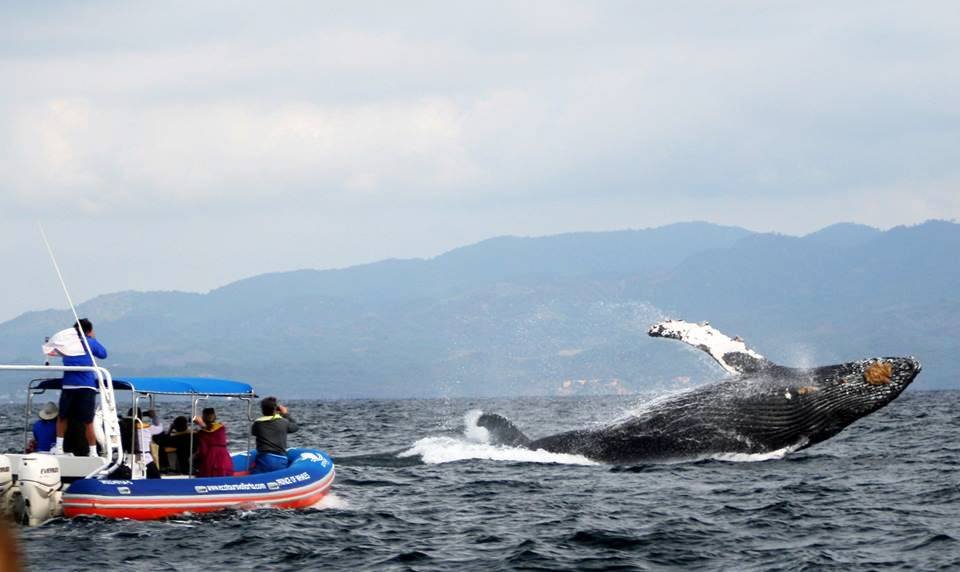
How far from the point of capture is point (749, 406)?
1697 cm

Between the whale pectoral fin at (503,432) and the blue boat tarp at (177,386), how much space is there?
6.22 meters

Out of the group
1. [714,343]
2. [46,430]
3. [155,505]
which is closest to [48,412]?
[46,430]

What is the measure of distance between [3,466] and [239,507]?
248 cm

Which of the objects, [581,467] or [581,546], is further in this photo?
[581,467]

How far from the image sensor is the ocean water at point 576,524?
35.8 ft

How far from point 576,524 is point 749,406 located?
495cm

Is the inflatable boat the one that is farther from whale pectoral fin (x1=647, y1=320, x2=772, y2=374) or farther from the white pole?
whale pectoral fin (x1=647, y1=320, x2=772, y2=374)

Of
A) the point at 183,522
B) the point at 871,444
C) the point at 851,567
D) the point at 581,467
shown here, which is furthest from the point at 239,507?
the point at 871,444

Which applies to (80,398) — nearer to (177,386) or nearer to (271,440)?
(177,386)

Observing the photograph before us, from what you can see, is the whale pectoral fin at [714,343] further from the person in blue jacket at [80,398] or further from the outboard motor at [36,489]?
the outboard motor at [36,489]

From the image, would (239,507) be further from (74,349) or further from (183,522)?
(74,349)

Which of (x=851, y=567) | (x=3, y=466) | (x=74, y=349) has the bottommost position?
(x=851, y=567)

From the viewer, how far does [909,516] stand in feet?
42.5

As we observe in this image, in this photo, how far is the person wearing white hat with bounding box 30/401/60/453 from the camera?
45.6 ft
